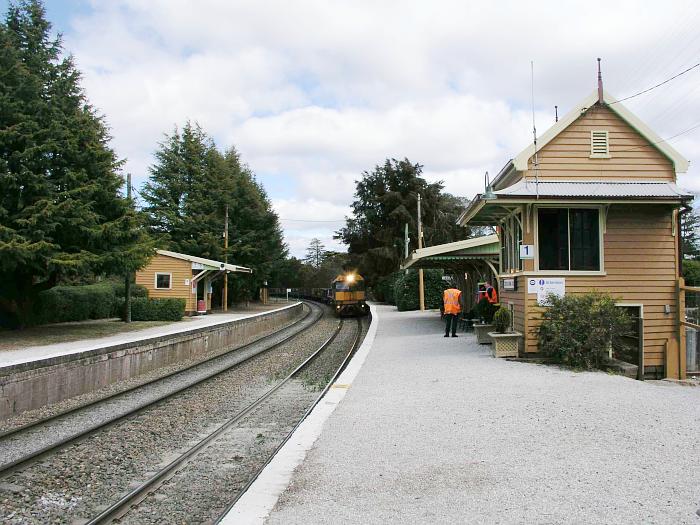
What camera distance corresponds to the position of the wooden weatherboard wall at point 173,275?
A: 31625 millimetres

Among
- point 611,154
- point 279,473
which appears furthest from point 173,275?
point 279,473

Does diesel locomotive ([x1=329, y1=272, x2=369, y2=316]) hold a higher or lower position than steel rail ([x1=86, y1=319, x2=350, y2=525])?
higher

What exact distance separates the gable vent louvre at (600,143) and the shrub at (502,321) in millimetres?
3978

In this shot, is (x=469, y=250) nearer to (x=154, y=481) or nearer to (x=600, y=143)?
(x=600, y=143)

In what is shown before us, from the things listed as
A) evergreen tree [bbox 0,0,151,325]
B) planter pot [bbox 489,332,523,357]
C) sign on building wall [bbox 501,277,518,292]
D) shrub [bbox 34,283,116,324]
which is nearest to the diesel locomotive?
shrub [bbox 34,283,116,324]

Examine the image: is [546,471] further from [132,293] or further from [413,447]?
[132,293]

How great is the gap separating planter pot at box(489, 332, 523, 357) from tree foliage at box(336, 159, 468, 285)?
118ft

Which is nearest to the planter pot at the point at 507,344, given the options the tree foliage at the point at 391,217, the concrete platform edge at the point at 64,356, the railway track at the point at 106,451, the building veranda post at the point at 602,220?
the building veranda post at the point at 602,220

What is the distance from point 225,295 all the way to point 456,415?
113ft

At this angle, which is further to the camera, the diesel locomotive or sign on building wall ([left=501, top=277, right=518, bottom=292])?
the diesel locomotive

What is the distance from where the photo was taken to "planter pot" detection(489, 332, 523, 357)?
39.9 feet

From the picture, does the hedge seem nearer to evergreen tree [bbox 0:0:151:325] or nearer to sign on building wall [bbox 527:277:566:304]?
evergreen tree [bbox 0:0:151:325]

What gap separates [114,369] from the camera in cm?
1331

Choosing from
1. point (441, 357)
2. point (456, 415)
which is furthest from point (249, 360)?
point (456, 415)
